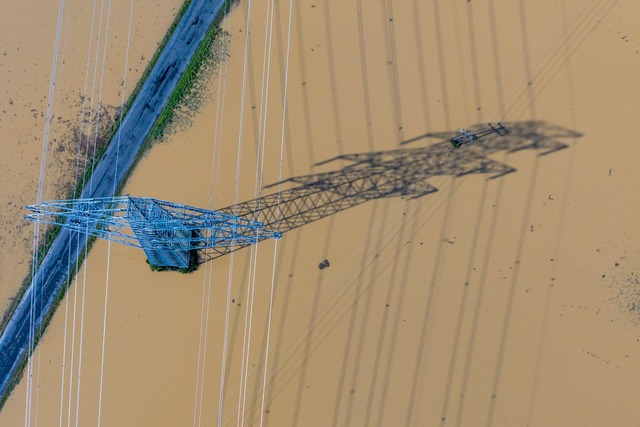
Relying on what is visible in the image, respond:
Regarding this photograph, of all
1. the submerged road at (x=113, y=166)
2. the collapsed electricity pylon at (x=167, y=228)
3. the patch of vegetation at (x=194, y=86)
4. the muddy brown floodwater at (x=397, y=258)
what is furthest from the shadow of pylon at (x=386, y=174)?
the submerged road at (x=113, y=166)

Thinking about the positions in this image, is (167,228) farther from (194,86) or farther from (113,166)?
(194,86)

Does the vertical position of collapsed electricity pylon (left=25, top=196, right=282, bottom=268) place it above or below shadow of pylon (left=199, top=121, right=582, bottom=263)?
below

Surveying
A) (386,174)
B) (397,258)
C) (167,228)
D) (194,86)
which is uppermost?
(194,86)

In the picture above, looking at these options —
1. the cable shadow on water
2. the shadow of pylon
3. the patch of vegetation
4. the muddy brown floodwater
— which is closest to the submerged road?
the patch of vegetation

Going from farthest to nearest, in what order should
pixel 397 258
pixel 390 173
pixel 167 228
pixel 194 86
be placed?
pixel 194 86
pixel 390 173
pixel 397 258
pixel 167 228

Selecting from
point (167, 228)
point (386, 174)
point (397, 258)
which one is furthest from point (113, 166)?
point (397, 258)

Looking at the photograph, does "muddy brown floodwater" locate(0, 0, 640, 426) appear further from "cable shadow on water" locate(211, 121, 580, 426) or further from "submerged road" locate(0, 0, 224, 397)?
"submerged road" locate(0, 0, 224, 397)

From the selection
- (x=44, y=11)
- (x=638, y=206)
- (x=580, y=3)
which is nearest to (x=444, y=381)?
(x=638, y=206)
